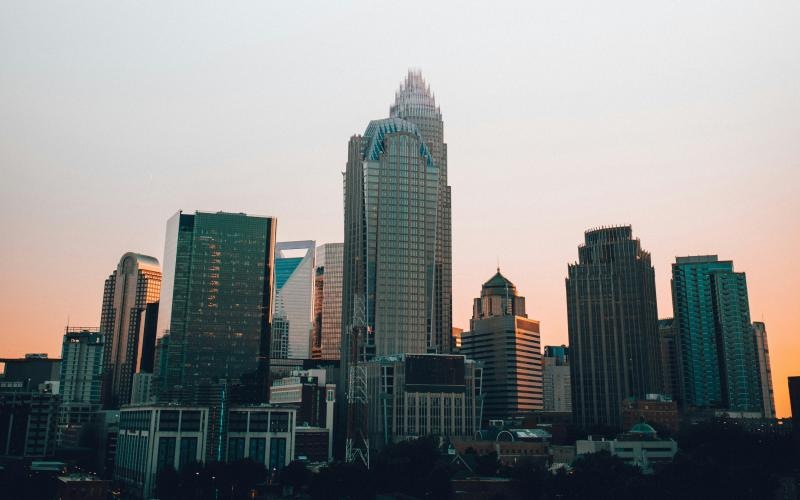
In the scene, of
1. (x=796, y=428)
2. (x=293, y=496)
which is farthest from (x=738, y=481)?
A: (x=293, y=496)

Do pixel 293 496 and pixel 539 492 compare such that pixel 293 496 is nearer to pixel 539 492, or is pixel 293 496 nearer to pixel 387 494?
pixel 387 494

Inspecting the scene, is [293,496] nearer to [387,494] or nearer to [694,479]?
[387,494]

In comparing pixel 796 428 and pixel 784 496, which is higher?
pixel 796 428

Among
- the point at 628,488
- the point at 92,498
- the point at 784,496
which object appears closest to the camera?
the point at 628,488

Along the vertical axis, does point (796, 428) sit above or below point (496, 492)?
above

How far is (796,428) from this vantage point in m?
190

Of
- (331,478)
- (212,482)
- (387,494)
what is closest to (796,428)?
(387,494)

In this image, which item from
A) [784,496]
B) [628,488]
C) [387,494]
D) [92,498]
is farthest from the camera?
[92,498]

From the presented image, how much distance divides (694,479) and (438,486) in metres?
52.9

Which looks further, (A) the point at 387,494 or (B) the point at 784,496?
(A) the point at 387,494

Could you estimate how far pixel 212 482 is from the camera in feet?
648

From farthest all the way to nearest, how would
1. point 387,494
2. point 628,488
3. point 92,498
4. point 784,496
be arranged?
1. point 92,498
2. point 387,494
3. point 784,496
4. point 628,488

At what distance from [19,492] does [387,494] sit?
281 feet

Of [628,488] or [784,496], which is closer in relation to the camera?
[628,488]
